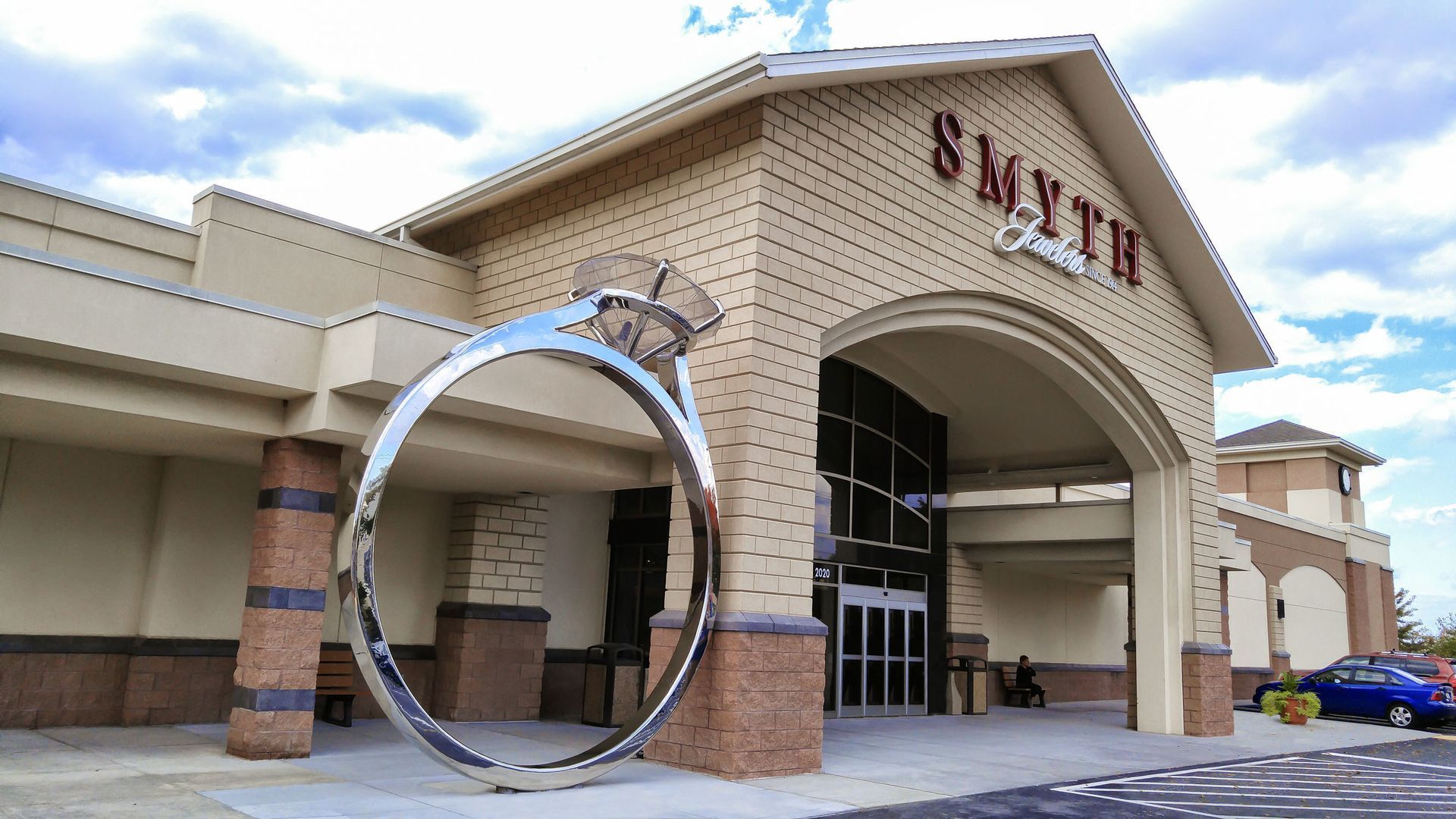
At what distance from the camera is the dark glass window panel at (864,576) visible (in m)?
18.0

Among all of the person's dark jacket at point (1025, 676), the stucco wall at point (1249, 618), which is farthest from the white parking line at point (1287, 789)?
the stucco wall at point (1249, 618)

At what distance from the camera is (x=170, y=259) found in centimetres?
1279

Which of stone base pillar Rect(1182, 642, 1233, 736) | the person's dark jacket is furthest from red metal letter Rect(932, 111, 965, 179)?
the person's dark jacket

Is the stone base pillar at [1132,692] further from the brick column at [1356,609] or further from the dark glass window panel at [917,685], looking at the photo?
the brick column at [1356,609]

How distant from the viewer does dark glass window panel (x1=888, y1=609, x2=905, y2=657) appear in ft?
61.8

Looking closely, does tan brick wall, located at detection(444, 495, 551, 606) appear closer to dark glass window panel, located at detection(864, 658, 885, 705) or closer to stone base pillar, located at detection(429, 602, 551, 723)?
stone base pillar, located at detection(429, 602, 551, 723)

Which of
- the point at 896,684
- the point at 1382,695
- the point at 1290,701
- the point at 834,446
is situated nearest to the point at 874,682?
the point at 896,684

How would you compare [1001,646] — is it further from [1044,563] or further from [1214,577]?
[1214,577]

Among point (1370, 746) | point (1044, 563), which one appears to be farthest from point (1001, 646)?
point (1370, 746)

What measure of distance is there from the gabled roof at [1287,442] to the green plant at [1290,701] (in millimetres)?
15443

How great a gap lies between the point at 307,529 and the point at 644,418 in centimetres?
350

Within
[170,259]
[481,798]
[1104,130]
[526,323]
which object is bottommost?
[481,798]

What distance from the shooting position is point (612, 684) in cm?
1392

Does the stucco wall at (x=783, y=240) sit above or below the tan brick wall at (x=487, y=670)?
above
